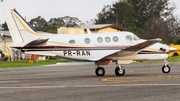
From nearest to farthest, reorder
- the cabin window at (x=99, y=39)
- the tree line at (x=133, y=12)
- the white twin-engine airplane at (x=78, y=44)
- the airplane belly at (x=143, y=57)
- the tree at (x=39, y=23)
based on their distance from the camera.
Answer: the white twin-engine airplane at (x=78, y=44) < the cabin window at (x=99, y=39) < the airplane belly at (x=143, y=57) < the tree line at (x=133, y=12) < the tree at (x=39, y=23)

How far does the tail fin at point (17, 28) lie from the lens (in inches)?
746

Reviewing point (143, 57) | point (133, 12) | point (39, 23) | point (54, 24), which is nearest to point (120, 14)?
point (133, 12)

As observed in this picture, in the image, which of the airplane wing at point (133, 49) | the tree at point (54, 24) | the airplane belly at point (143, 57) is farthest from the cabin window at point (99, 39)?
the tree at point (54, 24)

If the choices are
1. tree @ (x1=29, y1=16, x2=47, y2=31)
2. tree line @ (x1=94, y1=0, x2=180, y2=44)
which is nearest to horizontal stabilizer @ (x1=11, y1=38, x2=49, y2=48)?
tree line @ (x1=94, y1=0, x2=180, y2=44)

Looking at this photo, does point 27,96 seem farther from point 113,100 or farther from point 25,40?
point 25,40

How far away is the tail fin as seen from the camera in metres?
18.9

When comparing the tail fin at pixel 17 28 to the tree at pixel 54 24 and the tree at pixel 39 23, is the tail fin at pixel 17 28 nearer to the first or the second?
the tree at pixel 54 24

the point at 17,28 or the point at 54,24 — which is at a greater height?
the point at 54,24

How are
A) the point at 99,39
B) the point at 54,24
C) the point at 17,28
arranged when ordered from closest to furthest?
1. the point at 17,28
2. the point at 99,39
3. the point at 54,24

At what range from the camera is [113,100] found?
9586 millimetres

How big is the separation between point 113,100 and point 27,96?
11.0 ft

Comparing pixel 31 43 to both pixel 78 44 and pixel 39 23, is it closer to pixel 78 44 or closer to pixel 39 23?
pixel 78 44

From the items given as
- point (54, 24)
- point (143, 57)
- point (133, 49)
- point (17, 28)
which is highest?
point (54, 24)

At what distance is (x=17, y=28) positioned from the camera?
19062 mm
